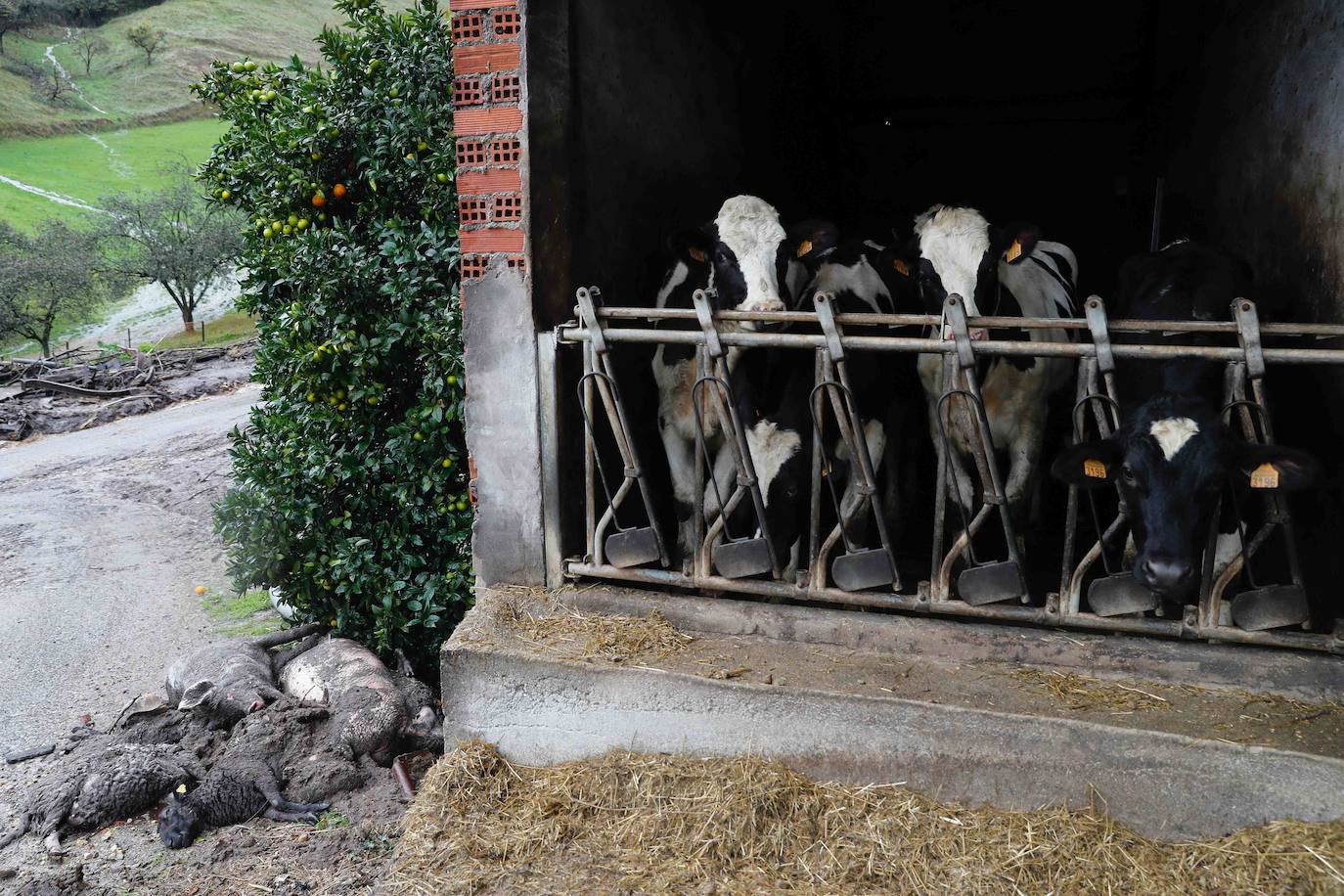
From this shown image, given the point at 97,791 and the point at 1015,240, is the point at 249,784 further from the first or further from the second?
the point at 1015,240

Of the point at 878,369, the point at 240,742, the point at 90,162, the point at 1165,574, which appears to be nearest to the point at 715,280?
the point at 878,369

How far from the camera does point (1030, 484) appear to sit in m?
4.87

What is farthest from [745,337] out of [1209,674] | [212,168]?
[212,168]

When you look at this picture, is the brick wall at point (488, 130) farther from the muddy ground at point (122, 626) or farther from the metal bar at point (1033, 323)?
the muddy ground at point (122, 626)

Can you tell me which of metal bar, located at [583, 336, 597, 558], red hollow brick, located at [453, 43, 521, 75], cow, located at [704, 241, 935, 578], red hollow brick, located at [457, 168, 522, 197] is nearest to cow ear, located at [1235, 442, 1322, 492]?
cow, located at [704, 241, 935, 578]

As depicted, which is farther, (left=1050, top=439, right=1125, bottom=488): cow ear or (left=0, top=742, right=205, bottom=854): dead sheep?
(left=0, top=742, right=205, bottom=854): dead sheep

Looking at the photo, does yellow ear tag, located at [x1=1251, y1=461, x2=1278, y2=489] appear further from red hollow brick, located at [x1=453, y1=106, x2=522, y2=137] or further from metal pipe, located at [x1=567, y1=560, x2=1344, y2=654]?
red hollow brick, located at [x1=453, y1=106, x2=522, y2=137]

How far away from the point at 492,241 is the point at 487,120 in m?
0.50

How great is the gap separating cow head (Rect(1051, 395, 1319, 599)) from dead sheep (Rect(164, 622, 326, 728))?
162 inches

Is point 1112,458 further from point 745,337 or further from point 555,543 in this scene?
point 555,543

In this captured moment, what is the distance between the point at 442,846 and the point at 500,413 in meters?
1.77

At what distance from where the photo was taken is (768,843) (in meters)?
3.43

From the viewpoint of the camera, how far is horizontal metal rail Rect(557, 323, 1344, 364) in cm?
331

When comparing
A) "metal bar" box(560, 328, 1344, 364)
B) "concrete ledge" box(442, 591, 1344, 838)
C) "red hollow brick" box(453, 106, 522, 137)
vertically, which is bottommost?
"concrete ledge" box(442, 591, 1344, 838)
